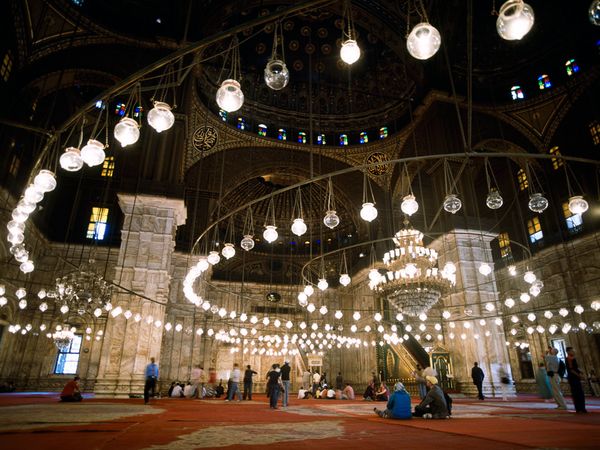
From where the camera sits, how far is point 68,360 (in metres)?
15.9

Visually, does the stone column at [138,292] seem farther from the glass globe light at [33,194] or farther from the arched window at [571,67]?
the arched window at [571,67]

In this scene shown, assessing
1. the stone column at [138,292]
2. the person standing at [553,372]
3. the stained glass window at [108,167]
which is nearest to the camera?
the person standing at [553,372]

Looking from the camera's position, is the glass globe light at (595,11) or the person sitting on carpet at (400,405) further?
the person sitting on carpet at (400,405)

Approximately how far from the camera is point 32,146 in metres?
13.7

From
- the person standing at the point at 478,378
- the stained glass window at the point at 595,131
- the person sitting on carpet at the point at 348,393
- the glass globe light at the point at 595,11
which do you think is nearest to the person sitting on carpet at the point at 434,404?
the glass globe light at the point at 595,11

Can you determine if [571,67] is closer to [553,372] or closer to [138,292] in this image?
[553,372]

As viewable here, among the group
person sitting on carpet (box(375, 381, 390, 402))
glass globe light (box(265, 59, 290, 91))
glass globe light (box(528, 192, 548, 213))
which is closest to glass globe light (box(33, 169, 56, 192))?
glass globe light (box(265, 59, 290, 91))

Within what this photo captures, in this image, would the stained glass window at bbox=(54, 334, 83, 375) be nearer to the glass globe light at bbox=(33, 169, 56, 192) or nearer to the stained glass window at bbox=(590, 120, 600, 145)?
the glass globe light at bbox=(33, 169, 56, 192)

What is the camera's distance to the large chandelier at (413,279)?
9.81 m

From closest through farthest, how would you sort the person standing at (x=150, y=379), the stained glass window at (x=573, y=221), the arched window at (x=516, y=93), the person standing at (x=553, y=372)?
the person standing at (x=553, y=372) < the person standing at (x=150, y=379) < the stained glass window at (x=573, y=221) < the arched window at (x=516, y=93)

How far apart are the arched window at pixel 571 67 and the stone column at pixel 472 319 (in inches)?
301

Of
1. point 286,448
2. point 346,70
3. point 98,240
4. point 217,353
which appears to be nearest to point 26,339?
point 98,240

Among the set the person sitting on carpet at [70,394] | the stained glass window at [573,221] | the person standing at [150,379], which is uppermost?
the stained glass window at [573,221]

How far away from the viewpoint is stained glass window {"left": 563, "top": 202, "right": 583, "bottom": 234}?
14780 millimetres
